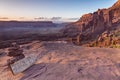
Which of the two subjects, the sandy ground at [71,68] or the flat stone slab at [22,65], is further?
the flat stone slab at [22,65]

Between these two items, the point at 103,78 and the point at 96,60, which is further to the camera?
the point at 96,60

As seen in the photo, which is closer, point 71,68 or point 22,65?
point 71,68

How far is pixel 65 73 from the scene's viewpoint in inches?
271

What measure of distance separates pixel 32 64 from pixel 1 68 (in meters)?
1.32

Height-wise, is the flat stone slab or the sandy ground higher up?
the flat stone slab

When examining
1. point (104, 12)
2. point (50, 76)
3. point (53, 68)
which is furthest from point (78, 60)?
point (104, 12)

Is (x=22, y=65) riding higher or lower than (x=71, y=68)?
higher

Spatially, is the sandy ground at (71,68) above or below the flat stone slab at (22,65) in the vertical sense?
below

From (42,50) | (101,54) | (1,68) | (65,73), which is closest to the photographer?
(65,73)

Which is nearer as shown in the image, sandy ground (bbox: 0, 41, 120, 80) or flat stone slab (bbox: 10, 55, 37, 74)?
sandy ground (bbox: 0, 41, 120, 80)

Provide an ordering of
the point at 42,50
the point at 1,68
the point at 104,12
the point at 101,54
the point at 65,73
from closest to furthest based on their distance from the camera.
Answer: the point at 65,73
the point at 1,68
the point at 101,54
the point at 42,50
the point at 104,12

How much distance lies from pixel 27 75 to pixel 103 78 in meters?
2.53

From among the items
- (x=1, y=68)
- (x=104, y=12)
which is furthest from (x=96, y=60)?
(x=104, y=12)

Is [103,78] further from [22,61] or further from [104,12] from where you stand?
[104,12]
